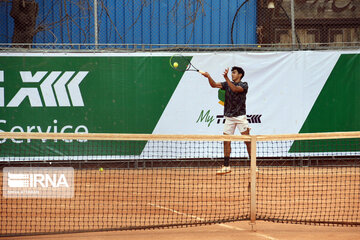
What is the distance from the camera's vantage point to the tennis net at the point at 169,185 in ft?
15.9

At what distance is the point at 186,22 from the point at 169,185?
17.1ft

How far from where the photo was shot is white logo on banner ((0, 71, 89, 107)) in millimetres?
8578

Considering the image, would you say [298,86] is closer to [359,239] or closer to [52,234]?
[359,239]

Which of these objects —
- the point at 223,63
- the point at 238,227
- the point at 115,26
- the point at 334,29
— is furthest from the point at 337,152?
the point at 115,26

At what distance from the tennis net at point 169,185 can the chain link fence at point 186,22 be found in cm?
308

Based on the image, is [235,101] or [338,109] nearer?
[235,101]

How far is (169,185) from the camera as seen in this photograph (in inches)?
289

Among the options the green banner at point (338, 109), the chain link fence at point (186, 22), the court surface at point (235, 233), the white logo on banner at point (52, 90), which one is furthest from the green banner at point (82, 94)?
the court surface at point (235, 233)

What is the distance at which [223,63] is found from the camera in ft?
29.3

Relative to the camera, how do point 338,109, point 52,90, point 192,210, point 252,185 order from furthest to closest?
point 338,109
point 52,90
point 192,210
point 252,185

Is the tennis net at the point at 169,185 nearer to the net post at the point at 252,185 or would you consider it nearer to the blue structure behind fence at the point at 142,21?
the net post at the point at 252,185

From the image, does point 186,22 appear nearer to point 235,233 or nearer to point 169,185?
point 169,185

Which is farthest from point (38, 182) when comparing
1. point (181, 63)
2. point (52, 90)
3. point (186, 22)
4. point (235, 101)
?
point (186, 22)

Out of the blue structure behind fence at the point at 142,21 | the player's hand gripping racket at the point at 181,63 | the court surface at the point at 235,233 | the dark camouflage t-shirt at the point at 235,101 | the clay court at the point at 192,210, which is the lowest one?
the court surface at the point at 235,233
